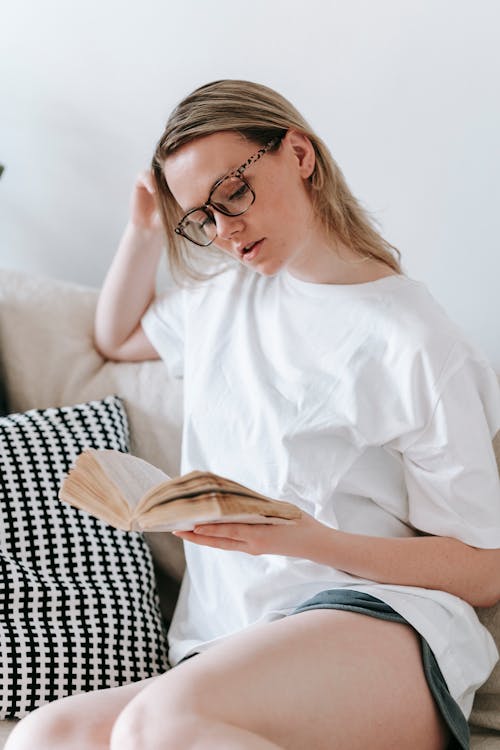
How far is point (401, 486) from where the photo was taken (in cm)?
145

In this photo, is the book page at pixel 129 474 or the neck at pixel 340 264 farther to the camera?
the neck at pixel 340 264

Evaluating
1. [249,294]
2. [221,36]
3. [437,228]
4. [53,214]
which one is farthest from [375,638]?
[53,214]

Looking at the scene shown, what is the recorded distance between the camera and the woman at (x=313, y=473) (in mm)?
1174

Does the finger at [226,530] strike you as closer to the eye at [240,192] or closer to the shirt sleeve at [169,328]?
the eye at [240,192]

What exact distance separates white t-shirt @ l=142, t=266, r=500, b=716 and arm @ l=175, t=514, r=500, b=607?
18mm

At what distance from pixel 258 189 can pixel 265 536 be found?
485 millimetres

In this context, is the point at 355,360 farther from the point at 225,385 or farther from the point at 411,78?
the point at 411,78

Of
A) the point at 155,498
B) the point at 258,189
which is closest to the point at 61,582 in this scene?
the point at 155,498

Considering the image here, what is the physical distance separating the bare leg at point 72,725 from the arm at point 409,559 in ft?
1.03

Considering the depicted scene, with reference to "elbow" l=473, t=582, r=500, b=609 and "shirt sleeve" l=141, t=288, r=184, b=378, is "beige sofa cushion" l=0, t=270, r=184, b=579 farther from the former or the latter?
"elbow" l=473, t=582, r=500, b=609

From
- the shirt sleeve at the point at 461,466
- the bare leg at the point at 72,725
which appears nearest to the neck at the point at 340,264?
the shirt sleeve at the point at 461,466

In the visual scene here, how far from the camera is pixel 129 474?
1.14 metres

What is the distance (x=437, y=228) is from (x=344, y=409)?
0.56m

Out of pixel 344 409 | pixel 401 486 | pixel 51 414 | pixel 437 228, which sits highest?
pixel 437 228
